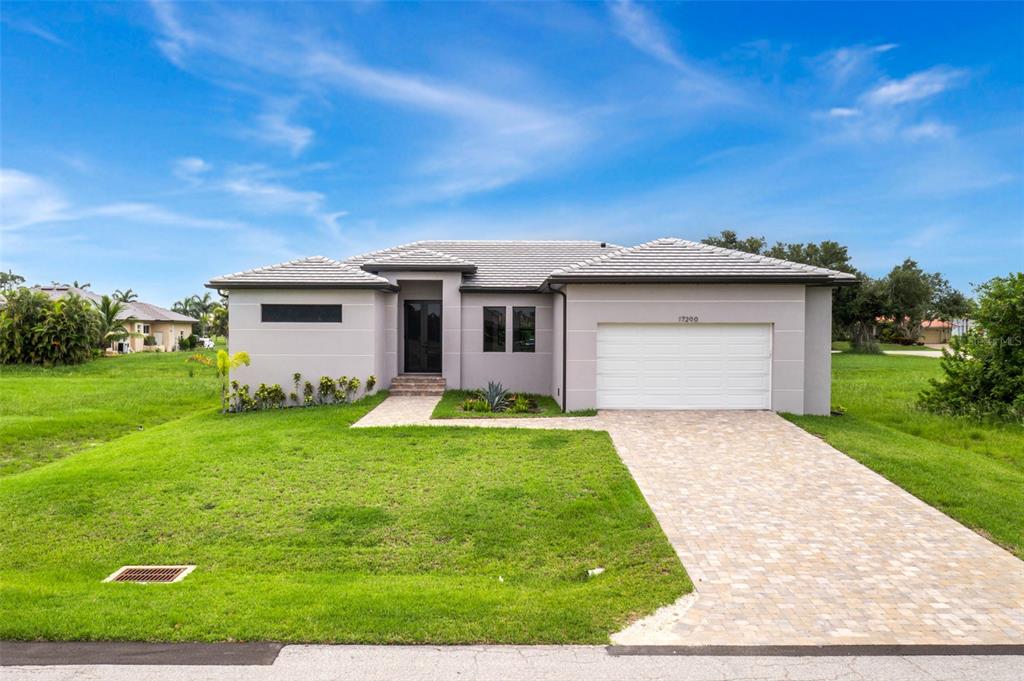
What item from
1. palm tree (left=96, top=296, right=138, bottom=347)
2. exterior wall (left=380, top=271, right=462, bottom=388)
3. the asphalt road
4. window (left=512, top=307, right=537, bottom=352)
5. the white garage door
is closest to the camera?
A: the asphalt road

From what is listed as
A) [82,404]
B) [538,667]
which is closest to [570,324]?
[538,667]

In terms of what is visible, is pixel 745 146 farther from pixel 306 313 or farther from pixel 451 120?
pixel 306 313

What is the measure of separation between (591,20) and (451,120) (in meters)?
6.43

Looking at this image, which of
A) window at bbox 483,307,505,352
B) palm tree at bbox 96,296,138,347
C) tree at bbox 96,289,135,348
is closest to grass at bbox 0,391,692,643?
window at bbox 483,307,505,352

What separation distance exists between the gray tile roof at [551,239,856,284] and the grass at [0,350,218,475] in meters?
11.7

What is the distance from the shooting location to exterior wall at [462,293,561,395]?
17.0 m

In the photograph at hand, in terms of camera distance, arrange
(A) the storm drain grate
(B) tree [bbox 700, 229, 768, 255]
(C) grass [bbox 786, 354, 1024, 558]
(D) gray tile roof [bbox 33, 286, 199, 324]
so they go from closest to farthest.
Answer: (A) the storm drain grate < (C) grass [bbox 786, 354, 1024, 558] < (D) gray tile roof [bbox 33, 286, 199, 324] < (B) tree [bbox 700, 229, 768, 255]

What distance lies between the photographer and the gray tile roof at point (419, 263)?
53.7ft

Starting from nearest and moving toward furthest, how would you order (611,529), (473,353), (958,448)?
(611,529), (958,448), (473,353)

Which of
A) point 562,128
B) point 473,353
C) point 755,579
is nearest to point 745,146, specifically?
point 562,128

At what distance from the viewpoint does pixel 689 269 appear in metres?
13.3

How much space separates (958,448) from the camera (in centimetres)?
1101

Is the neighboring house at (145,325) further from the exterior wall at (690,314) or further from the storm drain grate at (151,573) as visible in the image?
the storm drain grate at (151,573)

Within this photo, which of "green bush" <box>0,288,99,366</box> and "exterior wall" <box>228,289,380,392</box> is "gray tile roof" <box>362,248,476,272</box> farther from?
"green bush" <box>0,288,99,366</box>
